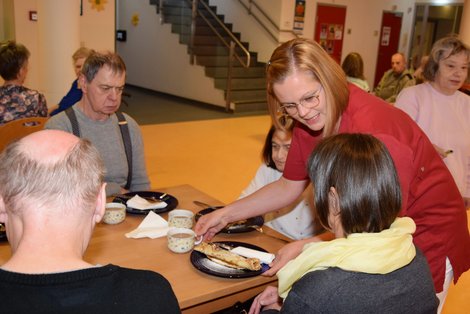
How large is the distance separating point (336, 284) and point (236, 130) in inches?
255

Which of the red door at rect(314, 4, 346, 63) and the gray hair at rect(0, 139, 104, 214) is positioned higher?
the red door at rect(314, 4, 346, 63)

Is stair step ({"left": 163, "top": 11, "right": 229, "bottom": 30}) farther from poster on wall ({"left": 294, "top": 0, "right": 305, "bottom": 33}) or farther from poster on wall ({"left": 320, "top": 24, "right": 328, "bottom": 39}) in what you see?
poster on wall ({"left": 320, "top": 24, "right": 328, "bottom": 39})

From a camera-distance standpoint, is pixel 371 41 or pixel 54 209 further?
pixel 371 41

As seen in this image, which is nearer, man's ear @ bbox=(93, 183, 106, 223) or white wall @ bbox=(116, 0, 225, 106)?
man's ear @ bbox=(93, 183, 106, 223)

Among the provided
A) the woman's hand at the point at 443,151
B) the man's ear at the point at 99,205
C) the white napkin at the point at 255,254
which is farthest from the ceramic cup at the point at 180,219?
the woman's hand at the point at 443,151

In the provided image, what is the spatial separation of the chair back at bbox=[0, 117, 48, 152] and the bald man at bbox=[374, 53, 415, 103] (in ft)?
15.6

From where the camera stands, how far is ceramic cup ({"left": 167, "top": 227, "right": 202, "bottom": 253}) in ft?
5.63

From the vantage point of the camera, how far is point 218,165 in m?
5.56

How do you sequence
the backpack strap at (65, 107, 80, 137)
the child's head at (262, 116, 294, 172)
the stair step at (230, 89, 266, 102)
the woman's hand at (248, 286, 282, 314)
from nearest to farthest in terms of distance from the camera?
the woman's hand at (248, 286, 282, 314) → the child's head at (262, 116, 294, 172) → the backpack strap at (65, 107, 80, 137) → the stair step at (230, 89, 266, 102)

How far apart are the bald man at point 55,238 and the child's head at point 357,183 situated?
1.64 ft

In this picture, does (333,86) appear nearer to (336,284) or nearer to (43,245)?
(336,284)

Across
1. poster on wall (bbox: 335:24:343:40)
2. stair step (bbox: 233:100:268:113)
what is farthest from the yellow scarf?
poster on wall (bbox: 335:24:343:40)

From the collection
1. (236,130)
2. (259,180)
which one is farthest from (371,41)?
(259,180)

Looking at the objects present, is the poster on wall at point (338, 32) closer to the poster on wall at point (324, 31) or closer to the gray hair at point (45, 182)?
the poster on wall at point (324, 31)
